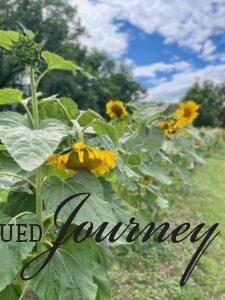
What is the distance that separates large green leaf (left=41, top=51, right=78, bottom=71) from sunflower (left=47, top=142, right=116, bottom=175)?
0.76ft

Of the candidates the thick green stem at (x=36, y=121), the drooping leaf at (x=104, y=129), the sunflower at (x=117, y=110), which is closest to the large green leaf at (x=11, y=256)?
the thick green stem at (x=36, y=121)

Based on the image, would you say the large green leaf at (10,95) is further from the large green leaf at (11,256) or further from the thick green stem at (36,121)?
the large green leaf at (11,256)

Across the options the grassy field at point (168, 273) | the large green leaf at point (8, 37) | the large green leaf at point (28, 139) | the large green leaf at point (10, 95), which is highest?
the large green leaf at point (8, 37)

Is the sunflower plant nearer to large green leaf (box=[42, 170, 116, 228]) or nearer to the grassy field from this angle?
large green leaf (box=[42, 170, 116, 228])

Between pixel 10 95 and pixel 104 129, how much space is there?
29cm

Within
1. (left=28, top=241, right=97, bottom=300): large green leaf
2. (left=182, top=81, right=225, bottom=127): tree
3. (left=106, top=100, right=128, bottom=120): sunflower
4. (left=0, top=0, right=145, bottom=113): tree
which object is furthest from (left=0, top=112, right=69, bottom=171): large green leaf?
(left=182, top=81, right=225, bottom=127): tree

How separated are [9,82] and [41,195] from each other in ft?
78.3

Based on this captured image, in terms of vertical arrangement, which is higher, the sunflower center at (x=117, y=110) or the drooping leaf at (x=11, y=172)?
the sunflower center at (x=117, y=110)

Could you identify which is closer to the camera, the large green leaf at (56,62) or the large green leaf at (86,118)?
the large green leaf at (56,62)

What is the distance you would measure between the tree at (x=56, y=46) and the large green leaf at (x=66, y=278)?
839 inches

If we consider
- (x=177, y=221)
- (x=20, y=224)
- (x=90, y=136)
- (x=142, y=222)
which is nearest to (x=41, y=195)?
(x=20, y=224)

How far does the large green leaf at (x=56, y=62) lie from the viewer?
1.42 m

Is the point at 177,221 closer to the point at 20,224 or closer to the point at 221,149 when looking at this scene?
the point at 20,224

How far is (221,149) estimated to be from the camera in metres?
15.2
